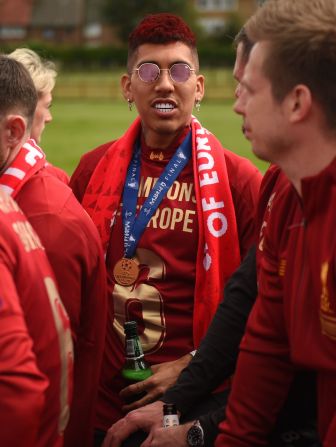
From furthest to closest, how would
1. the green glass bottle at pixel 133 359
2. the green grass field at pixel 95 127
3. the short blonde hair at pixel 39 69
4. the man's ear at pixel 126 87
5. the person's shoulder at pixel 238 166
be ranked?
the green grass field at pixel 95 127 < the short blonde hair at pixel 39 69 < the man's ear at pixel 126 87 < the person's shoulder at pixel 238 166 < the green glass bottle at pixel 133 359

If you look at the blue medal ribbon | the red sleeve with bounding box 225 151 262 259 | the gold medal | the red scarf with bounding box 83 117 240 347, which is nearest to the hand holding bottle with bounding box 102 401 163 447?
the red scarf with bounding box 83 117 240 347

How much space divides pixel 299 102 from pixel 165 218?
174 cm

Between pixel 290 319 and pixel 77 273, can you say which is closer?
pixel 290 319

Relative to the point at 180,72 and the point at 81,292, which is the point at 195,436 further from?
the point at 180,72

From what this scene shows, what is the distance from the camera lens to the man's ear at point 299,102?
9.25 ft

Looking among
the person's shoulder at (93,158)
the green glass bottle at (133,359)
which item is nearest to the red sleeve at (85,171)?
the person's shoulder at (93,158)

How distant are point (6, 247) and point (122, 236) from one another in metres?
1.82

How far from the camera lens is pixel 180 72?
4.72m

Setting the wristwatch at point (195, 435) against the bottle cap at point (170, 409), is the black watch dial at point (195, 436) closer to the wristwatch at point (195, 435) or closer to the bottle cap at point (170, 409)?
the wristwatch at point (195, 435)

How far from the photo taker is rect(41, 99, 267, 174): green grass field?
958 inches

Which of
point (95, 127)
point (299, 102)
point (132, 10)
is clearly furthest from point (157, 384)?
point (132, 10)

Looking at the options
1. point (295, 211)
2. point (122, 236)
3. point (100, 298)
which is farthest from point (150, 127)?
point (295, 211)

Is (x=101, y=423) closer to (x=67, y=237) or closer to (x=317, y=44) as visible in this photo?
(x=67, y=237)

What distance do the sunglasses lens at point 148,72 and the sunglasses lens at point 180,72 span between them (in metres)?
0.07
